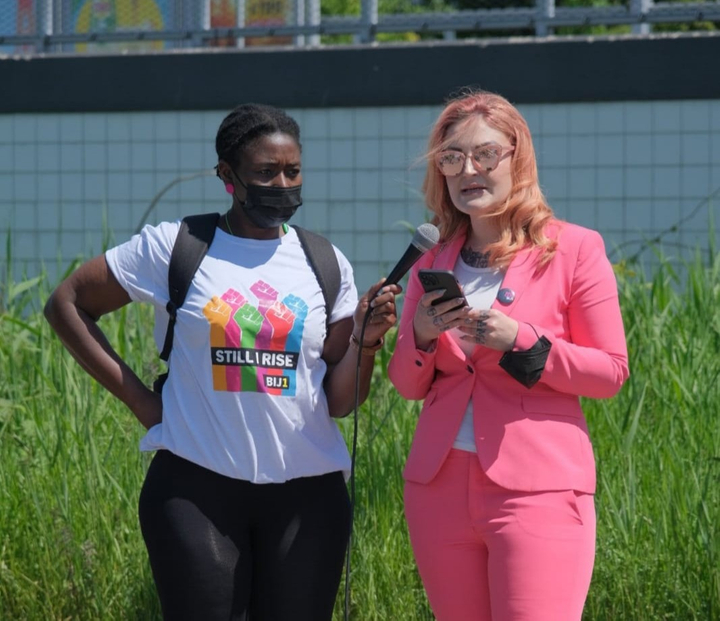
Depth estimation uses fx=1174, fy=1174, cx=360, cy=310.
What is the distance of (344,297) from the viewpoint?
3.13 metres

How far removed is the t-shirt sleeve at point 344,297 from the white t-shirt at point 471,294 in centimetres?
33

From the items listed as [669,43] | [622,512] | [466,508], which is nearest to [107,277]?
[466,508]

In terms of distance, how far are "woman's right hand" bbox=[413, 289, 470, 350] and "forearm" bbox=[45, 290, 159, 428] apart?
807 mm

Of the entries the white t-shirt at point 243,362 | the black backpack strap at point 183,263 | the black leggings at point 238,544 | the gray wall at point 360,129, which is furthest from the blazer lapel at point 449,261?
the gray wall at point 360,129

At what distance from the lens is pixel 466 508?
9.22 ft

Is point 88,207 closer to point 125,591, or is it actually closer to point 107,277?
point 125,591

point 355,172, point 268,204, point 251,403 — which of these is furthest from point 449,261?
point 355,172

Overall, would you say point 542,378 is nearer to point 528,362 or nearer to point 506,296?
point 528,362

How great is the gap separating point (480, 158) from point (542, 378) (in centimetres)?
56

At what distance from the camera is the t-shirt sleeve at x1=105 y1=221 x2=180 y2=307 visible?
304cm

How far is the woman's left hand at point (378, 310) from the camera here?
9.29ft

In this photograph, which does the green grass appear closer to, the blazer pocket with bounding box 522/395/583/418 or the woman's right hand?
the blazer pocket with bounding box 522/395/583/418

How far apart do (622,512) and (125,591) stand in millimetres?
1813

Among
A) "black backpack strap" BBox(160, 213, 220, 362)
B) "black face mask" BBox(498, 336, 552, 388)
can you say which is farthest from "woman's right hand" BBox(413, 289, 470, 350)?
"black backpack strap" BBox(160, 213, 220, 362)
